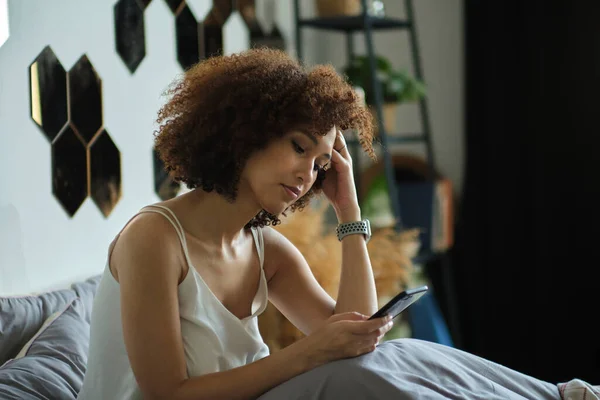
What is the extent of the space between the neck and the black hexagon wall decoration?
1.92 ft

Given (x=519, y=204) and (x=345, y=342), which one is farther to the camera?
(x=519, y=204)

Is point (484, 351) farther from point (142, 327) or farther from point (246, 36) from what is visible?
point (142, 327)

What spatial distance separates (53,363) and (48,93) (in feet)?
2.32

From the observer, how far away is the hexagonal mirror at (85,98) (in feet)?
6.41

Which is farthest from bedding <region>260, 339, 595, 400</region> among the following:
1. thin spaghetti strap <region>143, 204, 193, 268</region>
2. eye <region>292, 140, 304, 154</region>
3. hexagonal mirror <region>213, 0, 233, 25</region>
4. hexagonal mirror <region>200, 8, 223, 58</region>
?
hexagonal mirror <region>213, 0, 233, 25</region>

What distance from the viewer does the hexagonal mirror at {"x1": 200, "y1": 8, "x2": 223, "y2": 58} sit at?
9.23ft

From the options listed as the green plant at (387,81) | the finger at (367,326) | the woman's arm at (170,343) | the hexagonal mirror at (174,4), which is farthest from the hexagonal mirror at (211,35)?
the finger at (367,326)

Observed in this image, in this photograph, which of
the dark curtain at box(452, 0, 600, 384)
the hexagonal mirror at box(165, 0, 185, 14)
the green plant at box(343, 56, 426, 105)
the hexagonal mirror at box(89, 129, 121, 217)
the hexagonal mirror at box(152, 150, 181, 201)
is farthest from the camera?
the dark curtain at box(452, 0, 600, 384)

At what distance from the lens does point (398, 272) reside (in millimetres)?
2857

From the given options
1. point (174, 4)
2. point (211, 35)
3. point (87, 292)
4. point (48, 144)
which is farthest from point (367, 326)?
point (211, 35)

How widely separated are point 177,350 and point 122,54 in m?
1.23

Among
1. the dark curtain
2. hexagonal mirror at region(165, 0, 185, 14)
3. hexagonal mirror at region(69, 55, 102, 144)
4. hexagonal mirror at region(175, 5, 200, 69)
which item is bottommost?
the dark curtain

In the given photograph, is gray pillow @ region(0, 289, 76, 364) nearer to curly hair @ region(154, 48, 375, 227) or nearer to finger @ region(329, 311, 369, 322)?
curly hair @ region(154, 48, 375, 227)

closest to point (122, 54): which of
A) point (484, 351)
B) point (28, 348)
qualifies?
point (28, 348)
